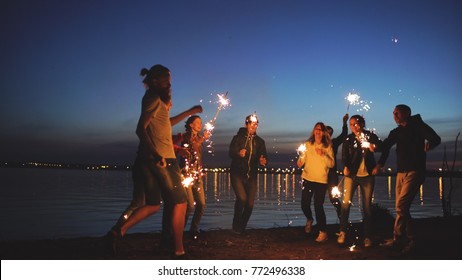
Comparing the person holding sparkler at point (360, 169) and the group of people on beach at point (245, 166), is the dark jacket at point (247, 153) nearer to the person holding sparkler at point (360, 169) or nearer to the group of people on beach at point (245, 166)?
the group of people on beach at point (245, 166)

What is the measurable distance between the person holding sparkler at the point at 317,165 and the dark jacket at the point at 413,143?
1.18m

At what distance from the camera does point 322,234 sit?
7035mm

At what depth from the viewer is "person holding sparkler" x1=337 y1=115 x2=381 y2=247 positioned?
669 cm

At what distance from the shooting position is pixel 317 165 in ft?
23.9

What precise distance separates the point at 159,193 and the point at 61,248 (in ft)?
5.80

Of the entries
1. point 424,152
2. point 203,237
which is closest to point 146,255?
point 203,237

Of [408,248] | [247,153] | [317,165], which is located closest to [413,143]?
[408,248]

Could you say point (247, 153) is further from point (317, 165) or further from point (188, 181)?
point (188, 181)

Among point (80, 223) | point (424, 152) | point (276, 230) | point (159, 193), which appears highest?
point (424, 152)

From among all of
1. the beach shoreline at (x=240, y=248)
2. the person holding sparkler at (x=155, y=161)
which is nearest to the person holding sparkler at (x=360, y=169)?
the beach shoreline at (x=240, y=248)

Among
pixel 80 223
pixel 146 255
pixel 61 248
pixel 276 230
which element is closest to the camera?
pixel 146 255

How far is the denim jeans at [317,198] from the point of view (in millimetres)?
7106

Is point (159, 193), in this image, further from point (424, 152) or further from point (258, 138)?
point (424, 152)

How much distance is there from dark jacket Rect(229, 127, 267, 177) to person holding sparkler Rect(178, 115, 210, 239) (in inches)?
25.6
